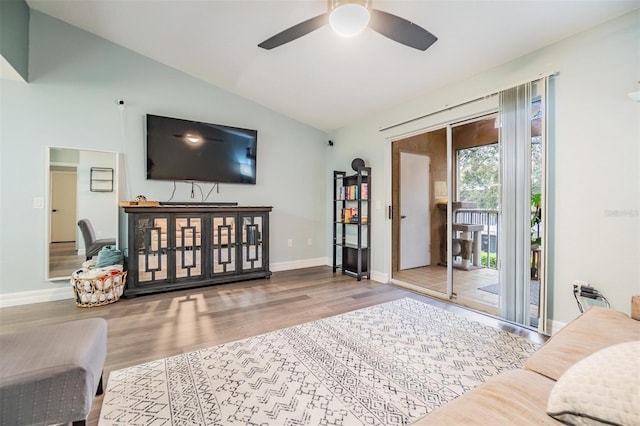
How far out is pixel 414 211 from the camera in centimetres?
471

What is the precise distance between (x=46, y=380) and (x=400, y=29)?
8.78 ft

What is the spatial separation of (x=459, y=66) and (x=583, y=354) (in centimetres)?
269

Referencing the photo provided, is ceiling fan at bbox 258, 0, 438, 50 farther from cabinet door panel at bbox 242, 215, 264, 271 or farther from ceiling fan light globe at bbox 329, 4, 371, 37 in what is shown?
cabinet door panel at bbox 242, 215, 264, 271

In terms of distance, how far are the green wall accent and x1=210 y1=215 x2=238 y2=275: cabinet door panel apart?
2.46 m

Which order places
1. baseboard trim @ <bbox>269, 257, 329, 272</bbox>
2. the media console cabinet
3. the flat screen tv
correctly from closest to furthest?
the media console cabinet
the flat screen tv
baseboard trim @ <bbox>269, 257, 329, 272</bbox>

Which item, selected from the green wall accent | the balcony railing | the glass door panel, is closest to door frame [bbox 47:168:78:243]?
the green wall accent

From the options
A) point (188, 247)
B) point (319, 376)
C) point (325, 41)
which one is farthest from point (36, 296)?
point (325, 41)

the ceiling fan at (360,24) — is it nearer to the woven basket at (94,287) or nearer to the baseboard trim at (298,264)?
the woven basket at (94,287)

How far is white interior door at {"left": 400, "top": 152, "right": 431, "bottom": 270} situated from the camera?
4.56 metres

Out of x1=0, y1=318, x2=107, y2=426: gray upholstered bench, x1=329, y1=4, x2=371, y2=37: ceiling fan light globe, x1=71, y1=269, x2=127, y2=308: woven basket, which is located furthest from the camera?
x1=71, y1=269, x2=127, y2=308: woven basket

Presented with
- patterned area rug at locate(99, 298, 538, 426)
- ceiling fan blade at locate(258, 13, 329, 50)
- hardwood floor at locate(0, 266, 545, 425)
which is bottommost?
patterned area rug at locate(99, 298, 538, 426)

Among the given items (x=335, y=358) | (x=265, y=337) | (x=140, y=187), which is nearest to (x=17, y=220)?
(x=140, y=187)

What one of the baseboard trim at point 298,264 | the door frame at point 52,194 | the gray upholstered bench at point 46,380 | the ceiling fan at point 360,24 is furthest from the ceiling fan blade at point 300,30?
the baseboard trim at point 298,264

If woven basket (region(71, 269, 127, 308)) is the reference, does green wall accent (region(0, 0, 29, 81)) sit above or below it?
above
